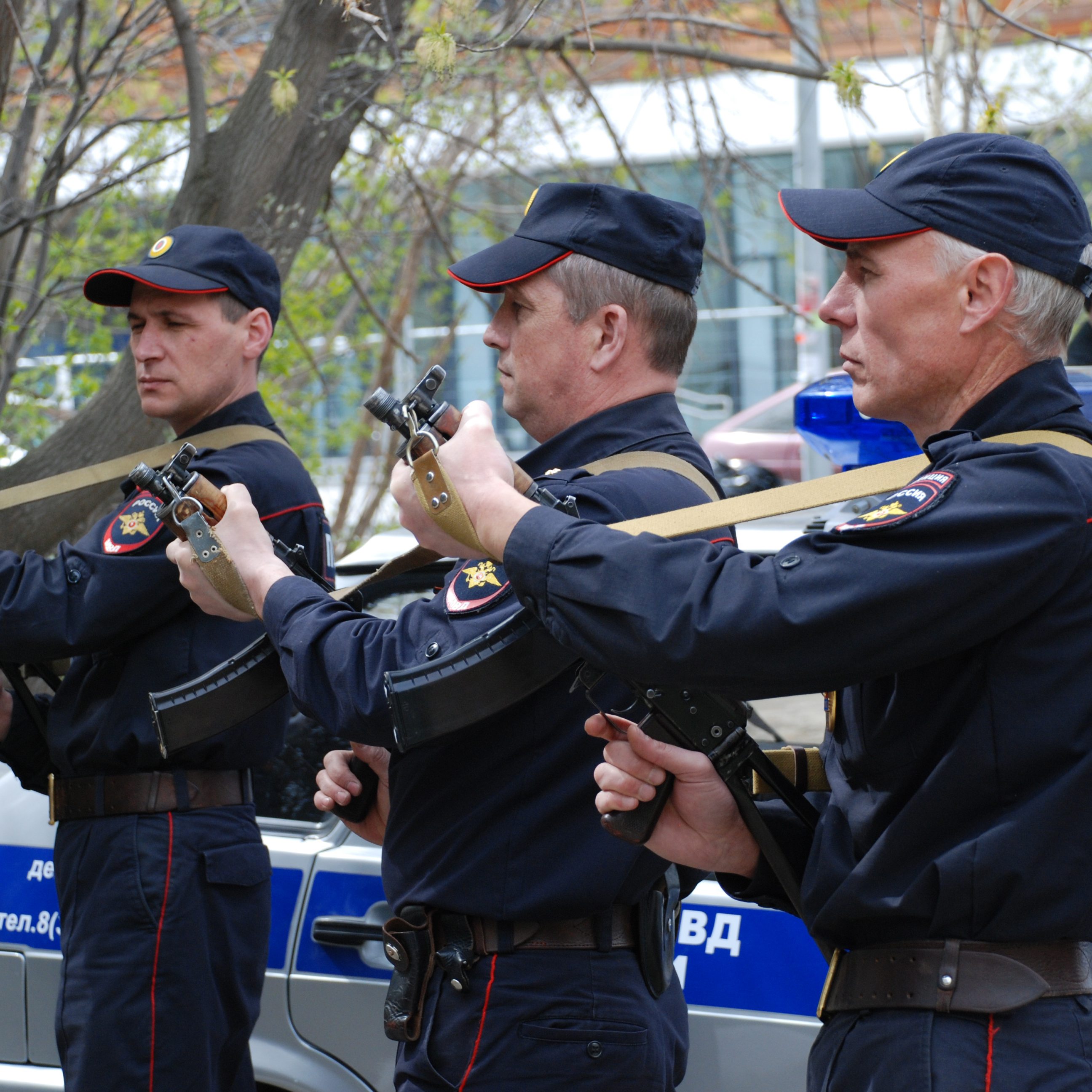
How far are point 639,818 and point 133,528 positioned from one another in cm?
136

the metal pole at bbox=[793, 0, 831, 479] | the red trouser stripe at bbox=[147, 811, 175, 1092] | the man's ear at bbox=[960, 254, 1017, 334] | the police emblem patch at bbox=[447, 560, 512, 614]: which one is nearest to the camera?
the man's ear at bbox=[960, 254, 1017, 334]

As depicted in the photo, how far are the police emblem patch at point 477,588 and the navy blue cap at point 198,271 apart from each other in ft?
4.31

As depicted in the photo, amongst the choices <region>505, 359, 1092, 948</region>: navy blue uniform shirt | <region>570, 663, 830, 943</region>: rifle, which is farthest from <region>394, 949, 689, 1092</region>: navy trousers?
<region>505, 359, 1092, 948</region>: navy blue uniform shirt

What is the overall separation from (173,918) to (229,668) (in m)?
0.71

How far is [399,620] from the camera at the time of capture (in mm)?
1915

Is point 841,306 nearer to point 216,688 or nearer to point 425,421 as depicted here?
point 425,421

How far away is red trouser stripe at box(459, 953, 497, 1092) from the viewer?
1.96 metres

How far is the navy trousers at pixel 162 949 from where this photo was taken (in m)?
2.57

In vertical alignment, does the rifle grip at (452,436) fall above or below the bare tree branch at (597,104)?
below

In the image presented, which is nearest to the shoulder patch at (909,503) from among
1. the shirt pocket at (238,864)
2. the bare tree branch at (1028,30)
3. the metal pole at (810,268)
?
the shirt pocket at (238,864)

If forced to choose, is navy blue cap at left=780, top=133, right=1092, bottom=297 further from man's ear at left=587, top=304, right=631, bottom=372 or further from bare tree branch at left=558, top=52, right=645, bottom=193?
bare tree branch at left=558, top=52, right=645, bottom=193

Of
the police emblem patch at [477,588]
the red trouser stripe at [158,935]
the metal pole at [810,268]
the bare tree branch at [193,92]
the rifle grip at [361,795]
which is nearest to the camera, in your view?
the police emblem patch at [477,588]

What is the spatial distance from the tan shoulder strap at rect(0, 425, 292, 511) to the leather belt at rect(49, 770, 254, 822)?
61cm

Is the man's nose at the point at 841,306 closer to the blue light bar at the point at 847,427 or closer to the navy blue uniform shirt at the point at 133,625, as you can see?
the blue light bar at the point at 847,427
